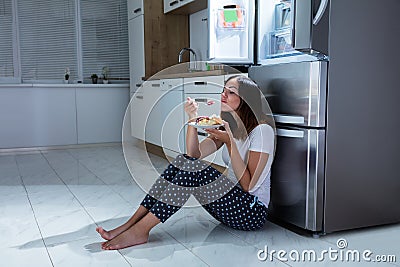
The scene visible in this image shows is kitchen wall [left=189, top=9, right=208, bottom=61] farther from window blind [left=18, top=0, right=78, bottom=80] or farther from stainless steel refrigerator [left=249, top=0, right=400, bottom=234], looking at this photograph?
stainless steel refrigerator [left=249, top=0, right=400, bottom=234]

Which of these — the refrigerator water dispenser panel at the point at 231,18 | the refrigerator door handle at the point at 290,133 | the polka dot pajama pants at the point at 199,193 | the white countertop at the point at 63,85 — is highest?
the refrigerator water dispenser panel at the point at 231,18

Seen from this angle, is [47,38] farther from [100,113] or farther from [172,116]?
[172,116]

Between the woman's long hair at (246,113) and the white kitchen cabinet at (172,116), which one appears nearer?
the woman's long hair at (246,113)

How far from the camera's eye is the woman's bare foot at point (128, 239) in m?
1.93

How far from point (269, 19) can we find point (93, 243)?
1.59 m

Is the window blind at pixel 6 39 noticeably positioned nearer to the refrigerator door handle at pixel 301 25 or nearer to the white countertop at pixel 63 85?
the white countertop at pixel 63 85

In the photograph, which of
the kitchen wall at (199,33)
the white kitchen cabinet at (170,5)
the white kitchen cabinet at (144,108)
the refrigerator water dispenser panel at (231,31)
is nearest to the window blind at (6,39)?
the white kitchen cabinet at (144,108)

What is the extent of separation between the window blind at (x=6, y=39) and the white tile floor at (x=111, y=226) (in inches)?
96.2

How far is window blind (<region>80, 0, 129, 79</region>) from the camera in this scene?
5.57 meters

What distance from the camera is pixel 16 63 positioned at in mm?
5328

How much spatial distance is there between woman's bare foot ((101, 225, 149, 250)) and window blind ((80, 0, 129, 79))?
3.99 m

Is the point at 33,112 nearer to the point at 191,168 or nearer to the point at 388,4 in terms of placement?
the point at 191,168

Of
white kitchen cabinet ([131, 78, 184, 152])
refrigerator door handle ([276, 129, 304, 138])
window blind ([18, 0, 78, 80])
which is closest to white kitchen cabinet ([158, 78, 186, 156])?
white kitchen cabinet ([131, 78, 184, 152])

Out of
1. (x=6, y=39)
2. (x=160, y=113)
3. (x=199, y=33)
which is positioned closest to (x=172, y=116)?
(x=160, y=113)
